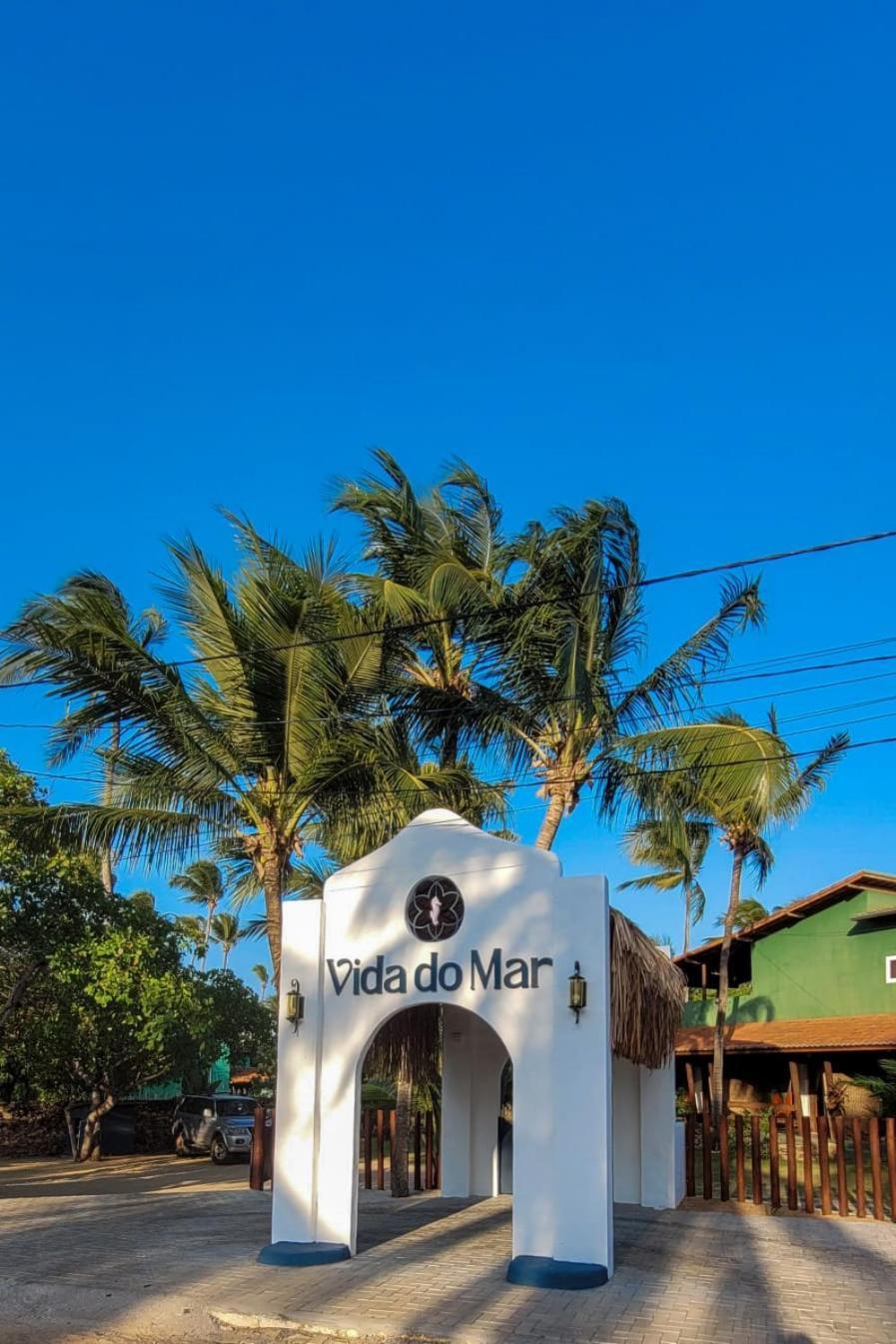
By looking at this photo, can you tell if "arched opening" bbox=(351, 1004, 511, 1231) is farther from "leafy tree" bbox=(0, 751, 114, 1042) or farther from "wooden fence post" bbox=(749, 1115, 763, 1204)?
"leafy tree" bbox=(0, 751, 114, 1042)

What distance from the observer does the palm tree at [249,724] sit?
15594mm

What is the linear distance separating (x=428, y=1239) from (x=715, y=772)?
24.5 feet

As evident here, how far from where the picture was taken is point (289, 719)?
15.6 meters

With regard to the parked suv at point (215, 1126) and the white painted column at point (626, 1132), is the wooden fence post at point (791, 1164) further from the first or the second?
the parked suv at point (215, 1126)

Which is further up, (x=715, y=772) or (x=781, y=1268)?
(x=715, y=772)

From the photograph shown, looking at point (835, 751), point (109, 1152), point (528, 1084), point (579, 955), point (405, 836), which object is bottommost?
point (109, 1152)

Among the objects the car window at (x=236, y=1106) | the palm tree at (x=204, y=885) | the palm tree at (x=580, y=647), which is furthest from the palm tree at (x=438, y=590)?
the palm tree at (x=204, y=885)

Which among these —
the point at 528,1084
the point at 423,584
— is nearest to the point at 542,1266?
the point at 528,1084

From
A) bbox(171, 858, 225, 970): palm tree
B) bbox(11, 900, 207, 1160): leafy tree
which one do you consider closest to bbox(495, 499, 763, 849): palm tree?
bbox(11, 900, 207, 1160): leafy tree

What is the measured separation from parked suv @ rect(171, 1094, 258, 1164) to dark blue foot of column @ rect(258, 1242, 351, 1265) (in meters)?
16.6

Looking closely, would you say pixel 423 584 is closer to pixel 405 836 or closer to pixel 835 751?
pixel 405 836

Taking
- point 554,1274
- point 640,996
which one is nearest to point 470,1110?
point 640,996

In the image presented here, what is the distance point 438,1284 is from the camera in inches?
389

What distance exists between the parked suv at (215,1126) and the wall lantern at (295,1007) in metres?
16.5
